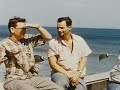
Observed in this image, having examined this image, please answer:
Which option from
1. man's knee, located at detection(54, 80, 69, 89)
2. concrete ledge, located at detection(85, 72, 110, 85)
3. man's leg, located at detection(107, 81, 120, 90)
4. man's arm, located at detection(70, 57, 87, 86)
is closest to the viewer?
man's knee, located at detection(54, 80, 69, 89)

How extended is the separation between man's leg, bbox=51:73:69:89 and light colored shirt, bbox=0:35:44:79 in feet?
1.02

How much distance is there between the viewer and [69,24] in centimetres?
463

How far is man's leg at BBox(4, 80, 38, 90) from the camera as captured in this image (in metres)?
4.06

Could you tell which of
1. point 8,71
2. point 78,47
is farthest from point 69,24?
point 8,71

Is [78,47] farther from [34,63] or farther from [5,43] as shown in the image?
[5,43]

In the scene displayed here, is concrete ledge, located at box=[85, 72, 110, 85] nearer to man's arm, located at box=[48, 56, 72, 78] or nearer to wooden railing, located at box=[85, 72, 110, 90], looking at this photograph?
wooden railing, located at box=[85, 72, 110, 90]

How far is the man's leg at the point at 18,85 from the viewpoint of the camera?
406 centimetres

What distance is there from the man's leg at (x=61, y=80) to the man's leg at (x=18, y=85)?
0.43 meters

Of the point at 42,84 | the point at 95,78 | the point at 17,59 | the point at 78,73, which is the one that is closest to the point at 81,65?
the point at 78,73

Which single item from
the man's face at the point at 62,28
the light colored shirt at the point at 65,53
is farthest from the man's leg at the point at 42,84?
the man's face at the point at 62,28

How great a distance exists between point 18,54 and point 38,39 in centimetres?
39

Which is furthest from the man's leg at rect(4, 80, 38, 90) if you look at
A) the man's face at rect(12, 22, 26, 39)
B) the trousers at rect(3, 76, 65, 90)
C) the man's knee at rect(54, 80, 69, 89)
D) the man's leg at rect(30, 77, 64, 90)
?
the man's face at rect(12, 22, 26, 39)

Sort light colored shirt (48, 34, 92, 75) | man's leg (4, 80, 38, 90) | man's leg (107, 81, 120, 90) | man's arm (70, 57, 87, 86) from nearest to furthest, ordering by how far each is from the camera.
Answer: man's leg (4, 80, 38, 90), man's arm (70, 57, 87, 86), light colored shirt (48, 34, 92, 75), man's leg (107, 81, 120, 90)

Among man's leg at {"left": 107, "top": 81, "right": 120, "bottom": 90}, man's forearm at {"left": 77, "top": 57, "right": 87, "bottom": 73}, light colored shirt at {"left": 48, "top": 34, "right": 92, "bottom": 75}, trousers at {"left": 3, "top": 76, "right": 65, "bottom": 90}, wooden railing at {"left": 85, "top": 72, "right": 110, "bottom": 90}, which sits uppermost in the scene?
light colored shirt at {"left": 48, "top": 34, "right": 92, "bottom": 75}
